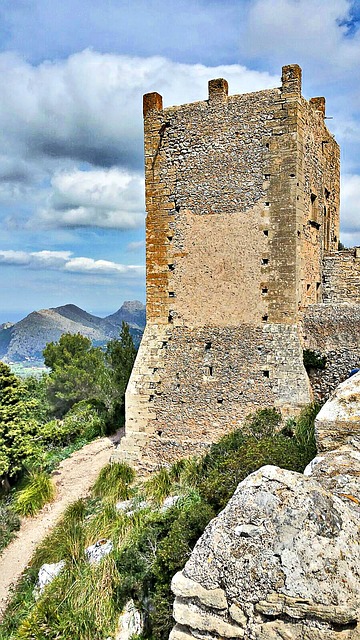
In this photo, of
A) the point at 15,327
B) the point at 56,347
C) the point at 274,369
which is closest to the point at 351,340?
the point at 274,369

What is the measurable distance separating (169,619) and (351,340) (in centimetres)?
783

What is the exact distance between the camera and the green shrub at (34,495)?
1231cm

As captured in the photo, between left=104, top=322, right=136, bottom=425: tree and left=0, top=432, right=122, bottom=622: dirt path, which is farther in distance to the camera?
left=104, top=322, right=136, bottom=425: tree

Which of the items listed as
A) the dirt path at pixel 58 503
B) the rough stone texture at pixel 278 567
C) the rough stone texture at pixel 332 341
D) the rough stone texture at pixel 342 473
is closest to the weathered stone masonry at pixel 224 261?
the rough stone texture at pixel 332 341

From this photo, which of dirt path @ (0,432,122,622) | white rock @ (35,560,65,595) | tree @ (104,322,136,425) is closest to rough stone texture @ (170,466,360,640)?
white rock @ (35,560,65,595)

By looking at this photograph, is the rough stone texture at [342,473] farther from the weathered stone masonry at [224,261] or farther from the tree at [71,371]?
the tree at [71,371]

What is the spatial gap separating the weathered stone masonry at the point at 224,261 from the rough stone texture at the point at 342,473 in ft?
23.9

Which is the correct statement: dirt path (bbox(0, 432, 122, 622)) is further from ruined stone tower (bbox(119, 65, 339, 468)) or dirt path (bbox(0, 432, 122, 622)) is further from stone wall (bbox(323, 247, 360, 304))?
stone wall (bbox(323, 247, 360, 304))

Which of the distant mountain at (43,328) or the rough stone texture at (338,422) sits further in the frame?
the distant mountain at (43,328)

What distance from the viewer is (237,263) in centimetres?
1209

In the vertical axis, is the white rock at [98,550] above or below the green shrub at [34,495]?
above

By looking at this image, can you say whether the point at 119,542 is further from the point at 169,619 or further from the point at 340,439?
the point at 340,439

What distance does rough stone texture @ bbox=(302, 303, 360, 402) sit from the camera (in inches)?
453

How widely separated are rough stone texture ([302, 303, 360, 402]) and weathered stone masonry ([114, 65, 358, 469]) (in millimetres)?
520
